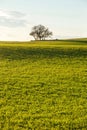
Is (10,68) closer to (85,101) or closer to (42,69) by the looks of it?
(42,69)

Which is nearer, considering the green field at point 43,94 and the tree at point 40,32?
the green field at point 43,94

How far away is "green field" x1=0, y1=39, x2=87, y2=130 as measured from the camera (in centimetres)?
1555

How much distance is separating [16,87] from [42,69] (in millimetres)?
9302

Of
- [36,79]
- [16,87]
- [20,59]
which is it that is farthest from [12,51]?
[16,87]

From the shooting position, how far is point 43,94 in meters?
21.0

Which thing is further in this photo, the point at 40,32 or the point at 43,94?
the point at 40,32

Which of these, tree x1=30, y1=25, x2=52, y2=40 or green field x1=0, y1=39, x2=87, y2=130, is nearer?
green field x1=0, y1=39, x2=87, y2=130

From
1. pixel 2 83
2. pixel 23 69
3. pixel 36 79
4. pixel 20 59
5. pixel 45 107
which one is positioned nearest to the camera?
pixel 45 107

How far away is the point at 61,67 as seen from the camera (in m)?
33.4

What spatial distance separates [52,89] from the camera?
73.0ft

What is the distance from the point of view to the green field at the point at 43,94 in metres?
15.5

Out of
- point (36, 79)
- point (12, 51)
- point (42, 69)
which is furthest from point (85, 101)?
point (12, 51)

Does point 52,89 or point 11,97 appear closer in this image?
Answer: point 11,97

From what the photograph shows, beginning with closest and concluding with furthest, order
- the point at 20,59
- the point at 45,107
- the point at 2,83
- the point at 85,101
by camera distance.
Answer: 1. the point at 45,107
2. the point at 85,101
3. the point at 2,83
4. the point at 20,59
